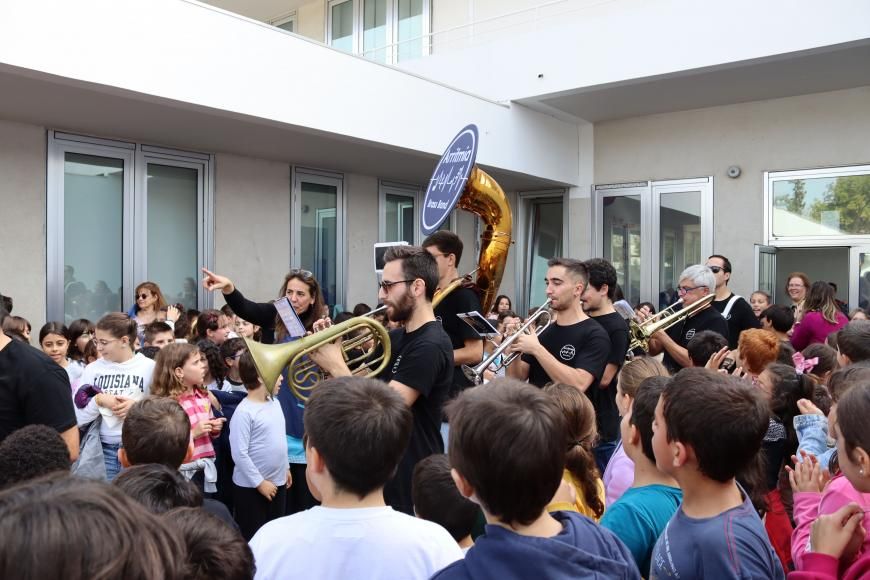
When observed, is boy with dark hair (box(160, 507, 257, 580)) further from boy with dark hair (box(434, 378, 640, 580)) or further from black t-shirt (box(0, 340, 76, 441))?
black t-shirt (box(0, 340, 76, 441))

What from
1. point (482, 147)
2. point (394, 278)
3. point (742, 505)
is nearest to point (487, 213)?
point (394, 278)

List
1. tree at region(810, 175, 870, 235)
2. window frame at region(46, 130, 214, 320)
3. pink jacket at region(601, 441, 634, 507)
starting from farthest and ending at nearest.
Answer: tree at region(810, 175, 870, 235), window frame at region(46, 130, 214, 320), pink jacket at region(601, 441, 634, 507)

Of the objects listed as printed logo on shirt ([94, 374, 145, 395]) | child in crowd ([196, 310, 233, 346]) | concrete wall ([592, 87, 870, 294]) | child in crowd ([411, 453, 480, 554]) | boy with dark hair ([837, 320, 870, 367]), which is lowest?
child in crowd ([411, 453, 480, 554])

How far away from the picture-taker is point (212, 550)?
1.51 metres

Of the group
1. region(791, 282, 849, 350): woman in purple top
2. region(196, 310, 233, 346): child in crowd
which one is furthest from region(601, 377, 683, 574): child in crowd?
region(791, 282, 849, 350): woman in purple top

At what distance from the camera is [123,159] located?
29.3 ft

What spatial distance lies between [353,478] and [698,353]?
3360mm

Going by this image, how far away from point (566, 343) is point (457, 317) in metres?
0.62

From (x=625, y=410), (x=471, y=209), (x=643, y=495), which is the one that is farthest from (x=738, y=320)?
(x=643, y=495)

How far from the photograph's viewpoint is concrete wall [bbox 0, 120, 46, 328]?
7.94 meters

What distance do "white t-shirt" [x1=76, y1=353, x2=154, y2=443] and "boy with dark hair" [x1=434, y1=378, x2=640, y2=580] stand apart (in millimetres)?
2916

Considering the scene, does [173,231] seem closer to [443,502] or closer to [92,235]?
[92,235]

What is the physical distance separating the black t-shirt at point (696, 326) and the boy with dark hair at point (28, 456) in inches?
171

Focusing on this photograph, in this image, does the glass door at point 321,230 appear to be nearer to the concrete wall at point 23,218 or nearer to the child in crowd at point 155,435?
the concrete wall at point 23,218
